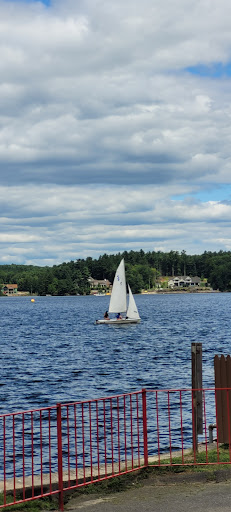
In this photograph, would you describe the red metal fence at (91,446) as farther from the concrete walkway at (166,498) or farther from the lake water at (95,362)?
the lake water at (95,362)

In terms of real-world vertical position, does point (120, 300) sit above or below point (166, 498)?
above

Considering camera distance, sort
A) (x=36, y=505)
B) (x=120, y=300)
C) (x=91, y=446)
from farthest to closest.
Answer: (x=120, y=300) → (x=91, y=446) → (x=36, y=505)

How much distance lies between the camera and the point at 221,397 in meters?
11.8

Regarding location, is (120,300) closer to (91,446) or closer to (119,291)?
(119,291)

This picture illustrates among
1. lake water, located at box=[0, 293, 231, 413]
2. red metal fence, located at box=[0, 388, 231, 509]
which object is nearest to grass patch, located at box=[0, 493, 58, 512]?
red metal fence, located at box=[0, 388, 231, 509]

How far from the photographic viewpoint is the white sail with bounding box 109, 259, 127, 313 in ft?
256

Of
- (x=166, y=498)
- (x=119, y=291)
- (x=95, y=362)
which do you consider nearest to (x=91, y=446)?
(x=166, y=498)

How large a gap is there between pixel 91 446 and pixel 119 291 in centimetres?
6755

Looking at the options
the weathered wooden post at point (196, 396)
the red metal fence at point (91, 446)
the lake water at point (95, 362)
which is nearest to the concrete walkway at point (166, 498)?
the red metal fence at point (91, 446)

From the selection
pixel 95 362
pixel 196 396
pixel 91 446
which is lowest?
pixel 95 362

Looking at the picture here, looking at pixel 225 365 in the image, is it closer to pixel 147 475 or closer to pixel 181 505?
pixel 147 475

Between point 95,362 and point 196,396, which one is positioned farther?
point 95,362

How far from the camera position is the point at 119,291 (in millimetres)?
79062

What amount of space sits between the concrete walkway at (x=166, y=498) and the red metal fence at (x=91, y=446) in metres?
0.41
